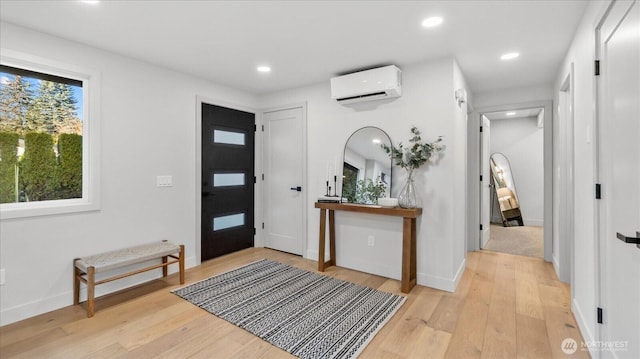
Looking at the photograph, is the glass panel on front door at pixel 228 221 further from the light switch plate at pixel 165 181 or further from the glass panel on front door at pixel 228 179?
the light switch plate at pixel 165 181

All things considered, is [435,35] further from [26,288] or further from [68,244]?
[26,288]

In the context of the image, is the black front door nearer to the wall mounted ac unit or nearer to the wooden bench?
the wooden bench

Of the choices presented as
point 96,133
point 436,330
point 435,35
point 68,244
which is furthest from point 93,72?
point 436,330

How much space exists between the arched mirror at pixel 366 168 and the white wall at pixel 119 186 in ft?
6.22

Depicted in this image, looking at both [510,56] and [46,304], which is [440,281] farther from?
[46,304]

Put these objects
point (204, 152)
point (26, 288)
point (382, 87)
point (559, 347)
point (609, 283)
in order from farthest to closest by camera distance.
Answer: point (204, 152) → point (382, 87) → point (26, 288) → point (559, 347) → point (609, 283)

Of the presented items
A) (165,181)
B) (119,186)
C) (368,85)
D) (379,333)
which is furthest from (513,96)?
(119,186)

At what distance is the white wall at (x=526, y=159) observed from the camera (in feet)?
21.5

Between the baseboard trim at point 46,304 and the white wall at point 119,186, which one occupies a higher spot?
the white wall at point 119,186

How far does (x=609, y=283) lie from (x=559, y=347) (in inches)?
25.8

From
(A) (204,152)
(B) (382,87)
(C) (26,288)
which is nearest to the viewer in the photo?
(C) (26,288)

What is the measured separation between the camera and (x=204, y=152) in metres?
3.79

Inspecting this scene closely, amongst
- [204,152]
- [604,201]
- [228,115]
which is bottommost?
[604,201]

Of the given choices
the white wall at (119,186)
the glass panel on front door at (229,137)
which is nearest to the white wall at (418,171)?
the glass panel on front door at (229,137)
